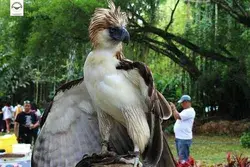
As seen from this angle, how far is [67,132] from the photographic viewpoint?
4.74 meters

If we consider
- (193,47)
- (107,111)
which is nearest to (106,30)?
(107,111)

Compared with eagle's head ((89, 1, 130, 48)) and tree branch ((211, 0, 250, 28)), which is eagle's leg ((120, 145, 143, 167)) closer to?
eagle's head ((89, 1, 130, 48))

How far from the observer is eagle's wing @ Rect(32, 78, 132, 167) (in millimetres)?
4645

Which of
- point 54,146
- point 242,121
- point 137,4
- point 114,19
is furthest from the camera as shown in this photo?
point 242,121

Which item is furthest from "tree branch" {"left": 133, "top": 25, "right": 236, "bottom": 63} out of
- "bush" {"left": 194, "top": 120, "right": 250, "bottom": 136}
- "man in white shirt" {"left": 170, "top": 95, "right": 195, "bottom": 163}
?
"man in white shirt" {"left": 170, "top": 95, "right": 195, "bottom": 163}

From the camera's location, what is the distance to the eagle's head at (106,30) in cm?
424

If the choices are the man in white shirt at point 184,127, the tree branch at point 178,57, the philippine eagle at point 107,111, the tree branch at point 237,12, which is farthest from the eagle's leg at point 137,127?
the tree branch at point 178,57

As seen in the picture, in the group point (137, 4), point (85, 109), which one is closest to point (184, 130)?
point (85, 109)

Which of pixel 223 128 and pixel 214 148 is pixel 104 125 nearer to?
pixel 214 148

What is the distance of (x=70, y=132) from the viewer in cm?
474

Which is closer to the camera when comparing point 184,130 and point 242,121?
point 184,130

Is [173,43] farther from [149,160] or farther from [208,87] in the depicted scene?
[149,160]

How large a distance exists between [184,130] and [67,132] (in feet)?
14.8

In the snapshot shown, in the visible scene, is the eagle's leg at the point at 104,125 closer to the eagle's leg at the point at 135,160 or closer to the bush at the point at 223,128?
the eagle's leg at the point at 135,160
